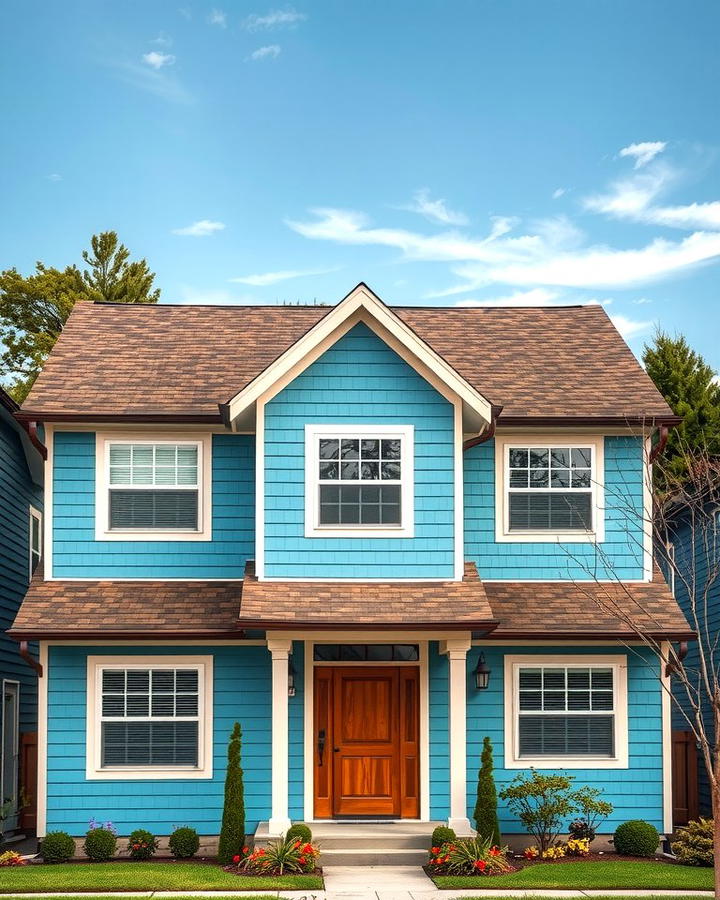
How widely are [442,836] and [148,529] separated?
6006 mm

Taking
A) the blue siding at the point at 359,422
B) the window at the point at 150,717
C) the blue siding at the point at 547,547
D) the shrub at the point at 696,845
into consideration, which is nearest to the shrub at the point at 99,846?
the window at the point at 150,717

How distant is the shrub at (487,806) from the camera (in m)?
14.7

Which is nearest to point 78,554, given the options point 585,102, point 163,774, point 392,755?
point 163,774

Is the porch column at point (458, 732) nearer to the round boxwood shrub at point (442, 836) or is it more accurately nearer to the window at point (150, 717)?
the round boxwood shrub at point (442, 836)

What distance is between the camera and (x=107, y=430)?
17016 mm

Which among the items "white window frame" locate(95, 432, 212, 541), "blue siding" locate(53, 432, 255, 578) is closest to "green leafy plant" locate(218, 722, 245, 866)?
"blue siding" locate(53, 432, 255, 578)

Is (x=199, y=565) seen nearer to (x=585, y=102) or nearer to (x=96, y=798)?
(x=96, y=798)

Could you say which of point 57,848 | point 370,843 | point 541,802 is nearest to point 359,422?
point 370,843

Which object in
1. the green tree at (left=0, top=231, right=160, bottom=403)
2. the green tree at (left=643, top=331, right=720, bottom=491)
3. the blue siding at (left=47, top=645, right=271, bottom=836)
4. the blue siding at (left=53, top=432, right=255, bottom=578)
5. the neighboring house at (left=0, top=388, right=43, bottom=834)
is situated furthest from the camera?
the green tree at (left=0, top=231, right=160, bottom=403)

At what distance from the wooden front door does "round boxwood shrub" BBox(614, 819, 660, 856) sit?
A: 2.82 metres

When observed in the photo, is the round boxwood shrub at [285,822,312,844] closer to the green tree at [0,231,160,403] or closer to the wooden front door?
A: the wooden front door

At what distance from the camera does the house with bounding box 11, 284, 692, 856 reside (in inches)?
617

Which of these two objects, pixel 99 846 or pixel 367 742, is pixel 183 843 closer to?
pixel 99 846

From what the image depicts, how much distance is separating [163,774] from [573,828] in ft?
18.6
